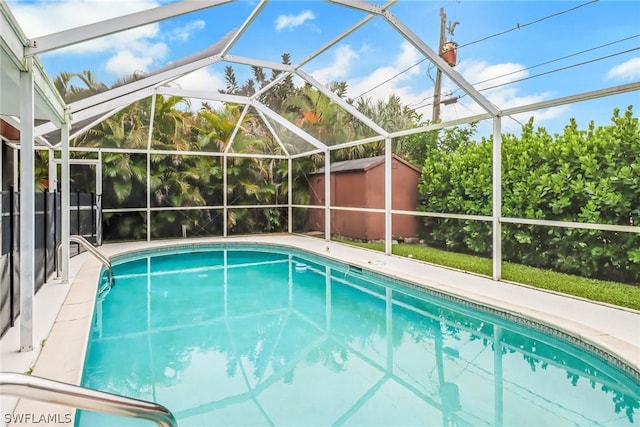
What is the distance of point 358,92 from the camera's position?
1092 centimetres

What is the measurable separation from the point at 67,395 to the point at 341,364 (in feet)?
10.3

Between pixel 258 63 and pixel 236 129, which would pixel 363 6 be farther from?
pixel 236 129

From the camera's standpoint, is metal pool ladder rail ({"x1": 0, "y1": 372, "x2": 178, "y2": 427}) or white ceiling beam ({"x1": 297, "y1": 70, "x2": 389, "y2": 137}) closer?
metal pool ladder rail ({"x1": 0, "y1": 372, "x2": 178, "y2": 427})

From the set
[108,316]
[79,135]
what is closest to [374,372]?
[108,316]

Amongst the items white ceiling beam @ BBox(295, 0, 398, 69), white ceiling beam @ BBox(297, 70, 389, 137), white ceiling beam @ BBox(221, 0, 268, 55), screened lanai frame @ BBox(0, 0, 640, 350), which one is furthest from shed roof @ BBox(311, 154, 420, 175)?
white ceiling beam @ BBox(221, 0, 268, 55)

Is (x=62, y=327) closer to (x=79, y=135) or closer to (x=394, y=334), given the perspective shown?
(x=394, y=334)

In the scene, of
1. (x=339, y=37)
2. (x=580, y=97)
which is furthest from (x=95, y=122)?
(x=580, y=97)

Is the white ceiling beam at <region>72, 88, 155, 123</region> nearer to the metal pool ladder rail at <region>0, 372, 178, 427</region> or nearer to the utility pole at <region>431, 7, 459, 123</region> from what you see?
the metal pool ladder rail at <region>0, 372, 178, 427</region>

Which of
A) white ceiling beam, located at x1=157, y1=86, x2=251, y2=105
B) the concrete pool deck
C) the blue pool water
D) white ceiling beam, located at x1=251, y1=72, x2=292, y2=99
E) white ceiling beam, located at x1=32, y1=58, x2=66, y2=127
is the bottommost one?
→ the blue pool water

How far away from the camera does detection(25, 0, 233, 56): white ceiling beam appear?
3.64m

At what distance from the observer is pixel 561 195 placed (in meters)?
7.28

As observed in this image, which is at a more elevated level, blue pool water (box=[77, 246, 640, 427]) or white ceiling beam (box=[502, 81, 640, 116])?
white ceiling beam (box=[502, 81, 640, 116])

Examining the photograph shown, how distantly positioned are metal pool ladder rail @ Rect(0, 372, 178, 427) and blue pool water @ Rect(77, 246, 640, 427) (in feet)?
5.56

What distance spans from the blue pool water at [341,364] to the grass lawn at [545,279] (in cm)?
169
